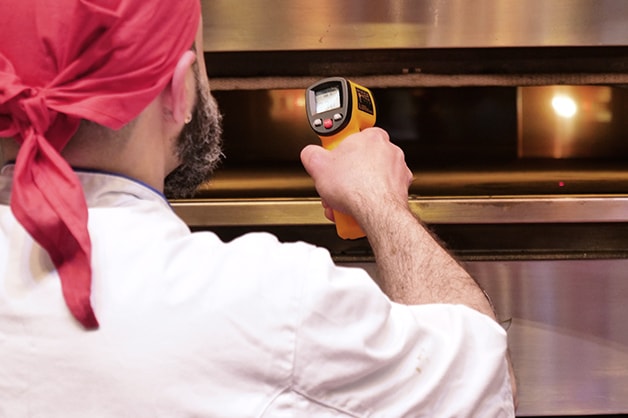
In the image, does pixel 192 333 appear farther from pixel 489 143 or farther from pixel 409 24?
pixel 489 143

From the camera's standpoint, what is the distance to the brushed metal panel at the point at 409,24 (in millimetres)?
1104

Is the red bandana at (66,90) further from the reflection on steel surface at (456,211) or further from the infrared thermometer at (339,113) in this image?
the reflection on steel surface at (456,211)

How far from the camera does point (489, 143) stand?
1.35 meters

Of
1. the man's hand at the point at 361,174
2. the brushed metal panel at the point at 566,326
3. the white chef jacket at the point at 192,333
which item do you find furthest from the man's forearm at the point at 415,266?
the brushed metal panel at the point at 566,326

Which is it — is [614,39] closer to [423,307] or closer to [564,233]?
[564,233]

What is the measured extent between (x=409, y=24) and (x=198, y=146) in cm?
55

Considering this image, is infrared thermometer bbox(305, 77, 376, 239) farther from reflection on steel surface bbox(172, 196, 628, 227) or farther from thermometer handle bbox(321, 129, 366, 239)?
reflection on steel surface bbox(172, 196, 628, 227)

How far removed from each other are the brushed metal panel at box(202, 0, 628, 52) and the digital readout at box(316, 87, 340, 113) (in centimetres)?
22

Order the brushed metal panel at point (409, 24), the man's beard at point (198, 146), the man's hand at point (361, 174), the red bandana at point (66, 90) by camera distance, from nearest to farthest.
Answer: the red bandana at point (66, 90)
the man's beard at point (198, 146)
the man's hand at point (361, 174)
the brushed metal panel at point (409, 24)

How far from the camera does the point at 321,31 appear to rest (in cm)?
112

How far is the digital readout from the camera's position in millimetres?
907

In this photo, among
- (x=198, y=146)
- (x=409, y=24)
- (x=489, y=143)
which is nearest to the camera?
(x=198, y=146)

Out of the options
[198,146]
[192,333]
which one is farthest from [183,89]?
[192,333]

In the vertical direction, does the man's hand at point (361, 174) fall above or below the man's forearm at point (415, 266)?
above
